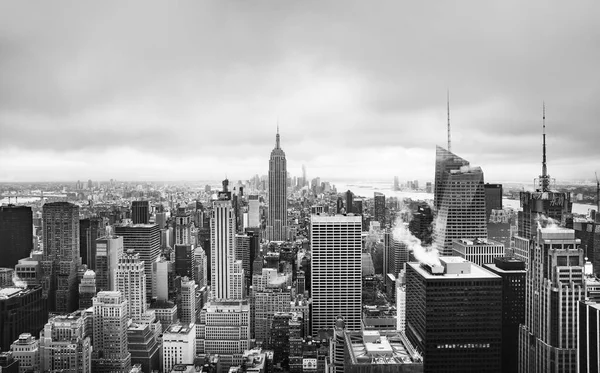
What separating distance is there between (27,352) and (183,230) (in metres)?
6.27

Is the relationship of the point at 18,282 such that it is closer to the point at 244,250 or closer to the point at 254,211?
the point at 244,250

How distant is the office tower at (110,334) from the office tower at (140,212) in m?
1.79

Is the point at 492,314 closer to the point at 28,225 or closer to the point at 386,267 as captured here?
the point at 386,267

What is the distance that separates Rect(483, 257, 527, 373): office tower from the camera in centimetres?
680

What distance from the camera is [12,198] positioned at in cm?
877

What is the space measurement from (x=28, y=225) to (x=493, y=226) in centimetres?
928

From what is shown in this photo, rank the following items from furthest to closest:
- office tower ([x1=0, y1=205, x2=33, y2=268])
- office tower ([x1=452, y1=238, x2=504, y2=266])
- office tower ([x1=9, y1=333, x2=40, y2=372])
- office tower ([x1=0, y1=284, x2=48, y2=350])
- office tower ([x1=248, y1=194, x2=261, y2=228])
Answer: office tower ([x1=248, y1=194, x2=261, y2=228]) → office tower ([x1=0, y1=205, x2=33, y2=268]) → office tower ([x1=452, y1=238, x2=504, y2=266]) → office tower ([x1=0, y1=284, x2=48, y2=350]) → office tower ([x1=9, y1=333, x2=40, y2=372])

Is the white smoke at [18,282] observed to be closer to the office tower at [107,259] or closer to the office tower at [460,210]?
the office tower at [107,259]

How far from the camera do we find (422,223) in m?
10.7

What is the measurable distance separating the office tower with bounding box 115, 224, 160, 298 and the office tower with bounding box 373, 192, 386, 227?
554cm

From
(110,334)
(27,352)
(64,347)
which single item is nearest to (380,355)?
(64,347)

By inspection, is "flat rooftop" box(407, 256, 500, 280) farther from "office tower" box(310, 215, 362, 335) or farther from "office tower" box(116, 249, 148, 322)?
"office tower" box(116, 249, 148, 322)

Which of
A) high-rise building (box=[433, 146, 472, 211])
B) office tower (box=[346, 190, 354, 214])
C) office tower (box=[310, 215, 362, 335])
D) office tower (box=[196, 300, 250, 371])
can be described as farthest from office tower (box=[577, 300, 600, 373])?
office tower (box=[310, 215, 362, 335])

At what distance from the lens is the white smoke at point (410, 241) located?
851 cm
